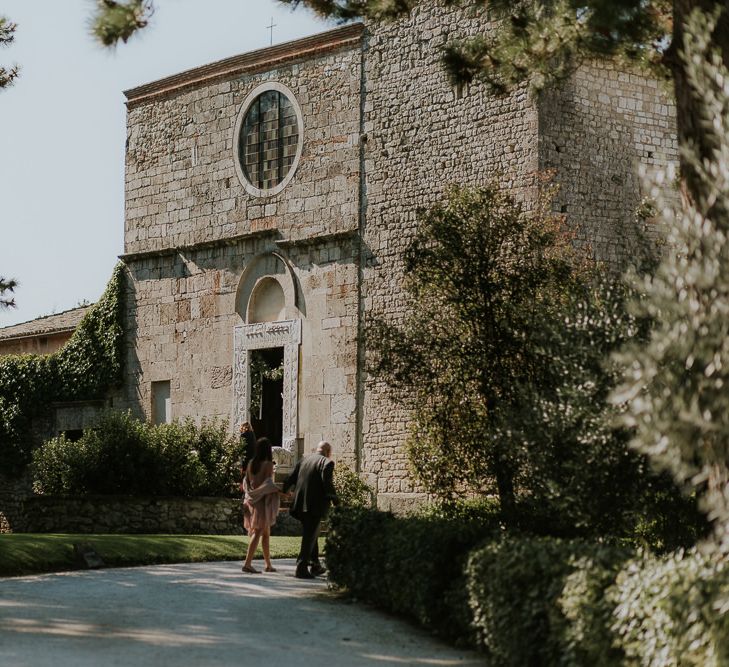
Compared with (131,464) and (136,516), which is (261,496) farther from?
(131,464)

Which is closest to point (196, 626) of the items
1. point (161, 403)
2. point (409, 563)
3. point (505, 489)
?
point (409, 563)

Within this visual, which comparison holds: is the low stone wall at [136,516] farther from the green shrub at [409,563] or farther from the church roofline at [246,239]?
the green shrub at [409,563]

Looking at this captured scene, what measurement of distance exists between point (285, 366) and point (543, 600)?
15.4 metres

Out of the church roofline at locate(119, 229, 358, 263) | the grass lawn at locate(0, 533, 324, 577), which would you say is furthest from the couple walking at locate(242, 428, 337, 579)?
the church roofline at locate(119, 229, 358, 263)

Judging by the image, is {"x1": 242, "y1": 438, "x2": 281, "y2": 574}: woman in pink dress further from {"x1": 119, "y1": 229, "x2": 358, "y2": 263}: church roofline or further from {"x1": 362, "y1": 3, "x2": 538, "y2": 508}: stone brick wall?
{"x1": 119, "y1": 229, "x2": 358, "y2": 263}: church roofline

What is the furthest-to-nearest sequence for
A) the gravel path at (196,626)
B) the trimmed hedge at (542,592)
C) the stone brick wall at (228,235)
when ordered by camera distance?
the stone brick wall at (228,235), the gravel path at (196,626), the trimmed hedge at (542,592)

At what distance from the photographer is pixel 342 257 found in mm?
22703

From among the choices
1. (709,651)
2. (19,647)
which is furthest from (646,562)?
(19,647)

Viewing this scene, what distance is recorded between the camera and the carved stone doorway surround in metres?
23.0

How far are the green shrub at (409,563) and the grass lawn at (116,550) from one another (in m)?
3.88

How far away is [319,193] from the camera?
23.2 m

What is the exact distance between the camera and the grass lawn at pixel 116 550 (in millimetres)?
14820

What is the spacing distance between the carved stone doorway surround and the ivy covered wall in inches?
133

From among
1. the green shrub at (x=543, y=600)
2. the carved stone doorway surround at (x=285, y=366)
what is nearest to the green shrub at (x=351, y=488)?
the carved stone doorway surround at (x=285, y=366)
